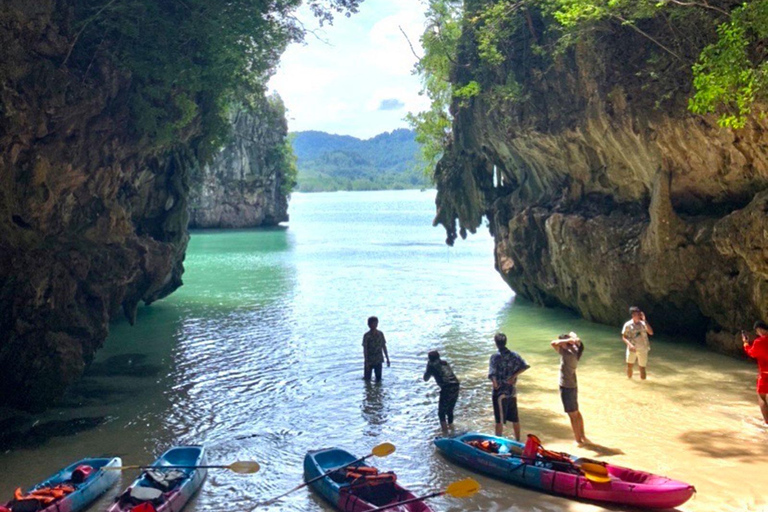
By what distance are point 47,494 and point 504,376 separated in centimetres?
719

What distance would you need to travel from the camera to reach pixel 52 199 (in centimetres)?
1580

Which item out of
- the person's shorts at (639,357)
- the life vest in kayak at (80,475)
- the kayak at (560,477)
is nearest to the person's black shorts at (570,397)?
the kayak at (560,477)

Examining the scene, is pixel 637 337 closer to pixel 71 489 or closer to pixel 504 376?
pixel 504 376

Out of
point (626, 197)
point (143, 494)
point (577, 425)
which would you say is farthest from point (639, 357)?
point (143, 494)

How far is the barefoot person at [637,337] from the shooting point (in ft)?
50.1

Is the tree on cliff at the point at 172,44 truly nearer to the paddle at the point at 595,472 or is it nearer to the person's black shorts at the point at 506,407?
the person's black shorts at the point at 506,407

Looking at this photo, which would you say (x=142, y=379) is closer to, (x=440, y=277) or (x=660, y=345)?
(x=660, y=345)

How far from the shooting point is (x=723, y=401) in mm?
14320

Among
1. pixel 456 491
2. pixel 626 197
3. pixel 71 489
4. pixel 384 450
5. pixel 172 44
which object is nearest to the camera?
pixel 456 491

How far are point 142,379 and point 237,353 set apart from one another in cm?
323

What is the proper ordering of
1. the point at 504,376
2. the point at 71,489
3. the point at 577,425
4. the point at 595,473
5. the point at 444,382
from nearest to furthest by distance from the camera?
the point at 595,473, the point at 71,489, the point at 504,376, the point at 577,425, the point at 444,382

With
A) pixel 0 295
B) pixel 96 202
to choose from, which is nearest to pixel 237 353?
pixel 96 202

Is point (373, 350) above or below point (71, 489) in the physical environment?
above

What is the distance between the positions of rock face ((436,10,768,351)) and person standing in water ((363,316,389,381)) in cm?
844
